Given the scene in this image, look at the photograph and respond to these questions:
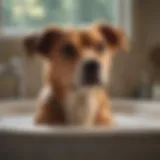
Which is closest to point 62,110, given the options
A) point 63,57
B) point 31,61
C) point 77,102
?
point 77,102

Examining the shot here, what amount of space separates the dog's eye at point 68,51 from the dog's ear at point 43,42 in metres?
0.05

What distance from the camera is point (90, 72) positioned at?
6.00 ft

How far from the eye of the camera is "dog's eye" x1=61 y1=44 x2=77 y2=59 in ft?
6.21

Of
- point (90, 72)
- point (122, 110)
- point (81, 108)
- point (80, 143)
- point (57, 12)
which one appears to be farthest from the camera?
point (57, 12)

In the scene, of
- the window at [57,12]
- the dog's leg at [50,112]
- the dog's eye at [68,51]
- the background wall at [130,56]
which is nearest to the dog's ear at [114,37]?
the dog's eye at [68,51]

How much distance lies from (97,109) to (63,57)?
0.25 metres

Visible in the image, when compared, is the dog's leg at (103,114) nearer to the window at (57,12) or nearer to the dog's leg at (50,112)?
the dog's leg at (50,112)

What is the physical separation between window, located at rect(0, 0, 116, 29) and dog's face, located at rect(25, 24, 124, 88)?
2.68 feet

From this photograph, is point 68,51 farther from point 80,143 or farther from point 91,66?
point 80,143

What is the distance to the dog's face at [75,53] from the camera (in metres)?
1.85

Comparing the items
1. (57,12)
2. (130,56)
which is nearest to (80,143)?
(130,56)

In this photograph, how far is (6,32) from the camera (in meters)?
2.68

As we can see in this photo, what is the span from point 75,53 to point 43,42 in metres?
0.14

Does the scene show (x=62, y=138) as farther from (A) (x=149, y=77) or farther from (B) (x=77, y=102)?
(A) (x=149, y=77)
